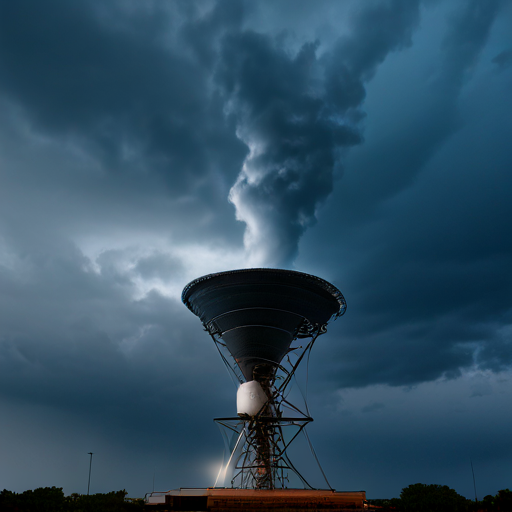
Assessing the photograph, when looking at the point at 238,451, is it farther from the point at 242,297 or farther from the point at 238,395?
the point at 242,297

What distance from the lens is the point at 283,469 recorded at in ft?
143

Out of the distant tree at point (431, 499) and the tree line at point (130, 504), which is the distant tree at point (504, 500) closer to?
the tree line at point (130, 504)

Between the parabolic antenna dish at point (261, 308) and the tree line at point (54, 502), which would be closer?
the tree line at point (54, 502)

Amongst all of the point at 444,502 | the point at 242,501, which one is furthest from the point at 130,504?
the point at 444,502

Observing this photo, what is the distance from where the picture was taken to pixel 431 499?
25.9 m

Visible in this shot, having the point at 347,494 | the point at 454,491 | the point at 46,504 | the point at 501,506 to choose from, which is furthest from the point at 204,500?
the point at 501,506

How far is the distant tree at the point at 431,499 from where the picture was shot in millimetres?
25103

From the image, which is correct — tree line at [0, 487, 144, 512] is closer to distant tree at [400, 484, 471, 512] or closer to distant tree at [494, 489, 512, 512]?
distant tree at [400, 484, 471, 512]

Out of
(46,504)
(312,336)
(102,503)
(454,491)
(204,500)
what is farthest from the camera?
(312,336)

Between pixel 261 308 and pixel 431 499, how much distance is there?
19.9 m

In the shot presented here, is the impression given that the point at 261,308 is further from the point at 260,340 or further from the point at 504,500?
the point at 504,500

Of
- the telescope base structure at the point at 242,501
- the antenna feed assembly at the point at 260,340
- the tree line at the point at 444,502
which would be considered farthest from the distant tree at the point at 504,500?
the antenna feed assembly at the point at 260,340

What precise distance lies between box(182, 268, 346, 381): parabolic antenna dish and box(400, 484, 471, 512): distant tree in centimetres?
1693

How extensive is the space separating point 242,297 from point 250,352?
21.1 feet
